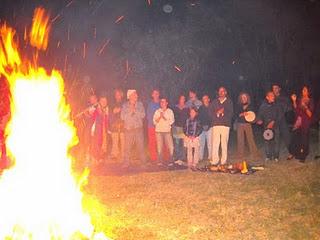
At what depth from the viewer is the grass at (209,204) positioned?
266 inches

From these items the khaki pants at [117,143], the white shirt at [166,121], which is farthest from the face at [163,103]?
the khaki pants at [117,143]

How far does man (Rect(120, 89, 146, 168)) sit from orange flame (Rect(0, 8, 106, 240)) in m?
5.66

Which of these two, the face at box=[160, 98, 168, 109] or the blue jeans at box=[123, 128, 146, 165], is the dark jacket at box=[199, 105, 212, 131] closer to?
the face at box=[160, 98, 168, 109]

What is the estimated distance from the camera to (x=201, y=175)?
10.8m

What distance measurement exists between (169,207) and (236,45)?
61.0 ft

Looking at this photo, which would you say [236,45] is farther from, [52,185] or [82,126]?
[52,185]

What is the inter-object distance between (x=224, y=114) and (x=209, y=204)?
4315 millimetres

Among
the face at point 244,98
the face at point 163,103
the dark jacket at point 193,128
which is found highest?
the face at point 244,98

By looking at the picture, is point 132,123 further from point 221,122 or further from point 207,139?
point 221,122

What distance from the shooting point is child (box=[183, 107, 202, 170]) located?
39.0ft

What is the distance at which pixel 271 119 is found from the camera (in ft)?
40.4

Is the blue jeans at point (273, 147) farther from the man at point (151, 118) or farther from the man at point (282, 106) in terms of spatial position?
the man at point (151, 118)

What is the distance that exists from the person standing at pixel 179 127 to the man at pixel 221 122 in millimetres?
909

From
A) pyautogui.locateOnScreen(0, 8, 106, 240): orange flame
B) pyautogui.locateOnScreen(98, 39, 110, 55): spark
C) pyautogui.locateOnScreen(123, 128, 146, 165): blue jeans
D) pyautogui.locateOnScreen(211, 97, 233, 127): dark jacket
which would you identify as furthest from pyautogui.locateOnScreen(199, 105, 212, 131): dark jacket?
pyautogui.locateOnScreen(98, 39, 110, 55): spark
